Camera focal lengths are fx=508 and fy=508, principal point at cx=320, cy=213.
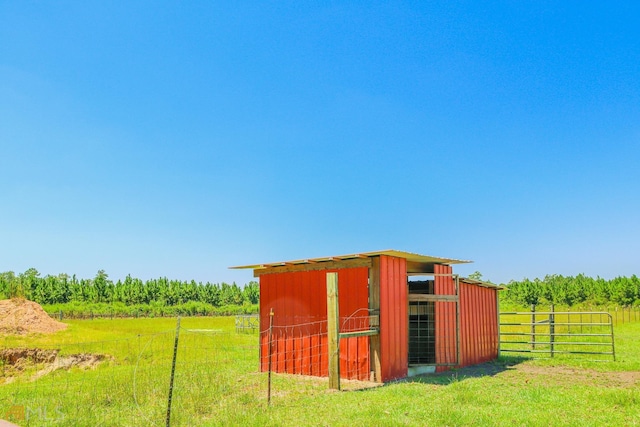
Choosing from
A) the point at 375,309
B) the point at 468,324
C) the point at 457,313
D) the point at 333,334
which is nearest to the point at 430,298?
the point at 457,313

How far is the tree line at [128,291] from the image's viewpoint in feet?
208

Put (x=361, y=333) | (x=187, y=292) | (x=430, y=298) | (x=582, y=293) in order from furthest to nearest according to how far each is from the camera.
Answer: (x=187, y=292) < (x=582, y=293) < (x=430, y=298) < (x=361, y=333)

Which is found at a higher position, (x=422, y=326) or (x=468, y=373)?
(x=422, y=326)

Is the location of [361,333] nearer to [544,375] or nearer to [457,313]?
[457,313]

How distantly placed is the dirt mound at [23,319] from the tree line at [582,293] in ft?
159

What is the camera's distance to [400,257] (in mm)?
12438

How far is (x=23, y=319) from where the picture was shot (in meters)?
26.0

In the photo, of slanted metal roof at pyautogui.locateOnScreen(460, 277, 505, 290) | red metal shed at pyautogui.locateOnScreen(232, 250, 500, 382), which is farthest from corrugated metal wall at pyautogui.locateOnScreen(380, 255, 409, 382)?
slanted metal roof at pyautogui.locateOnScreen(460, 277, 505, 290)

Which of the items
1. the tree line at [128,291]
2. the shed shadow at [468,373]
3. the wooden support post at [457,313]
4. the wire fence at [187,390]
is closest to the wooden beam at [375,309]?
the wire fence at [187,390]

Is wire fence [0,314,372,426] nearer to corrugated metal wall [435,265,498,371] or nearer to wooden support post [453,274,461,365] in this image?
corrugated metal wall [435,265,498,371]

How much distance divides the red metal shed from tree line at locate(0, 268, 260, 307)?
4921cm

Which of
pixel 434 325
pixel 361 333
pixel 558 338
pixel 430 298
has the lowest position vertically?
pixel 558 338

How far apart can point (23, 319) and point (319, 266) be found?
20.6 meters

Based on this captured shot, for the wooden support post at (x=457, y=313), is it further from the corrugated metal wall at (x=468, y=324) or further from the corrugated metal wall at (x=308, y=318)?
the corrugated metal wall at (x=308, y=318)
